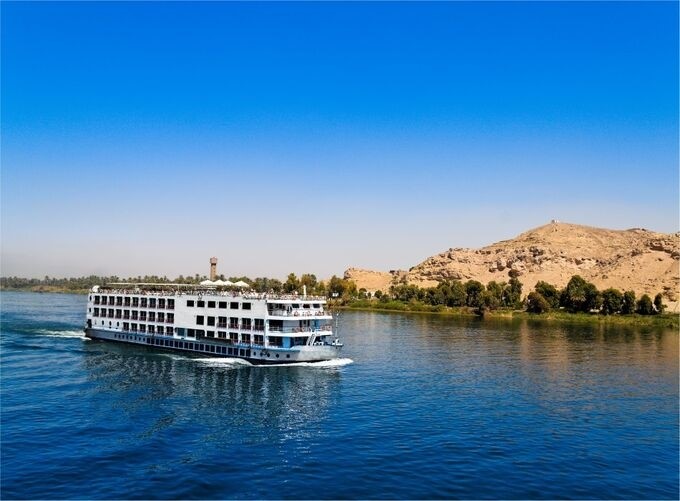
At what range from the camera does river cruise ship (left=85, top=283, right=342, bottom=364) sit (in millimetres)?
72562

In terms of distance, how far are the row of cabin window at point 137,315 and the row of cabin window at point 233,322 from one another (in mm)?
6100

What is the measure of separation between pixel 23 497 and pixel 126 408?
60.6 feet

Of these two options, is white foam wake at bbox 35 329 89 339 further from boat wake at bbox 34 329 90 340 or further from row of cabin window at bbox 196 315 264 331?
row of cabin window at bbox 196 315 264 331

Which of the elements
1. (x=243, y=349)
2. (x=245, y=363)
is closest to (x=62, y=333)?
(x=243, y=349)

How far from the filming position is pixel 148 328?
88062 mm

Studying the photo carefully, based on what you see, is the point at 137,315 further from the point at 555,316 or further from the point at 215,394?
the point at 555,316

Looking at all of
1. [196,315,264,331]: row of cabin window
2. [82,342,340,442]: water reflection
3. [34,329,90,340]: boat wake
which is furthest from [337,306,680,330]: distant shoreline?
[34,329,90,340]: boat wake

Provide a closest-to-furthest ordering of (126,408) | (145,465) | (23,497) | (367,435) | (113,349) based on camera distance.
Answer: (23,497) → (145,465) → (367,435) → (126,408) → (113,349)

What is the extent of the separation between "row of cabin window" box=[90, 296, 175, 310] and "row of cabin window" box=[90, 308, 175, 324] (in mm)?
1122

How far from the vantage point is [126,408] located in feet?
166

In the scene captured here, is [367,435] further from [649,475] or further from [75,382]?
[75,382]

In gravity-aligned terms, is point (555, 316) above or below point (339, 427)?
above

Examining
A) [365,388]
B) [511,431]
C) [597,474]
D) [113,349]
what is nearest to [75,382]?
[113,349]

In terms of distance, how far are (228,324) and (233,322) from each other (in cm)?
75
